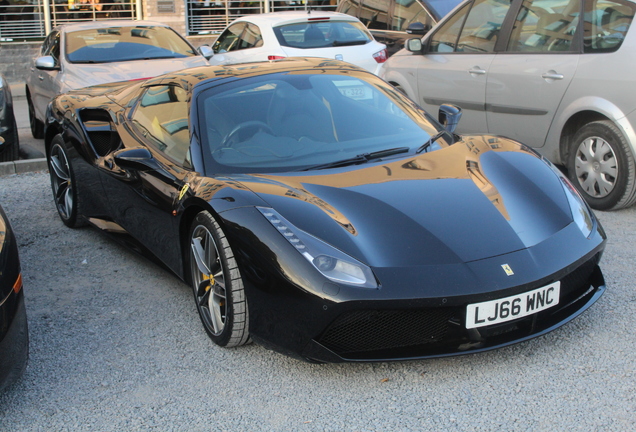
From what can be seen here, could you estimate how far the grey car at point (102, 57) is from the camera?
26.0 ft

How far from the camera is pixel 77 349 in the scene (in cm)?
357

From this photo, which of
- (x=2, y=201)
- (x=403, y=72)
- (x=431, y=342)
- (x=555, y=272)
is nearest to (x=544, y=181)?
(x=555, y=272)

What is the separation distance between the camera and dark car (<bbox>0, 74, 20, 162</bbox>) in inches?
297

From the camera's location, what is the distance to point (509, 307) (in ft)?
9.70

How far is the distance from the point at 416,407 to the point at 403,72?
16.3 ft

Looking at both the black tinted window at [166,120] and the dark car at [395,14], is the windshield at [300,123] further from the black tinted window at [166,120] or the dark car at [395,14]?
the dark car at [395,14]

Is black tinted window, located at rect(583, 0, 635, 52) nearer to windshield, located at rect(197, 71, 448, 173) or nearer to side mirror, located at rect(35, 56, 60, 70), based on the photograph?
windshield, located at rect(197, 71, 448, 173)

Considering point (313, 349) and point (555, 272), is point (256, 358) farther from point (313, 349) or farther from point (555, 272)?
point (555, 272)

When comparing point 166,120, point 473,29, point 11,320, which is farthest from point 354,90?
point 473,29

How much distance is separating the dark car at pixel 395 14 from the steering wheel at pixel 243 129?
24.6ft

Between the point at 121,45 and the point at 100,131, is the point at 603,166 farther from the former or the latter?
the point at 121,45

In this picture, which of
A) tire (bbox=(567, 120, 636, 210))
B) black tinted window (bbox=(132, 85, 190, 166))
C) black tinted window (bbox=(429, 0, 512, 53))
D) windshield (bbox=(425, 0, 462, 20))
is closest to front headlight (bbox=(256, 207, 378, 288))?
black tinted window (bbox=(132, 85, 190, 166))

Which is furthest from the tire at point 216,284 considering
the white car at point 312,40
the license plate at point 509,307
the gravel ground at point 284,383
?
the white car at point 312,40

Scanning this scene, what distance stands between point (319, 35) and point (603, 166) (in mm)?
5238
